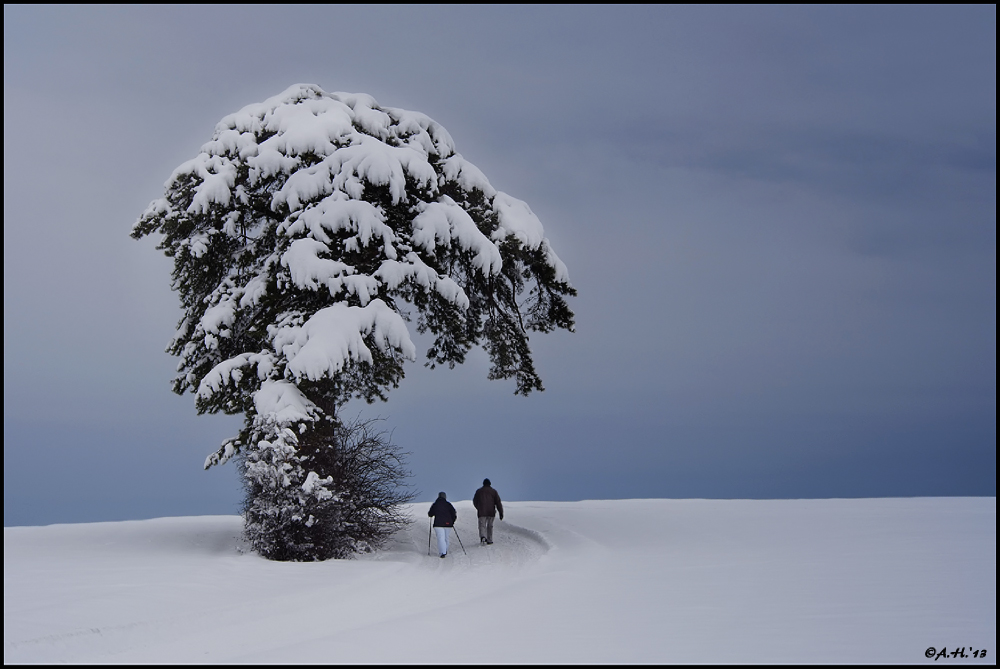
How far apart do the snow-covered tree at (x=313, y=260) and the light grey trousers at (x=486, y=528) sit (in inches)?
165

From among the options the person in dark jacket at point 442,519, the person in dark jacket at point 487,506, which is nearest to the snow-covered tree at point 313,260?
the person in dark jacket at point 442,519

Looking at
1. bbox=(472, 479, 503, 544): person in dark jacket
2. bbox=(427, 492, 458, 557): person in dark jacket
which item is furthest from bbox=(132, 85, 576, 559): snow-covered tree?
bbox=(472, 479, 503, 544): person in dark jacket

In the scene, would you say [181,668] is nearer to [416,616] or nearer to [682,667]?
[416,616]

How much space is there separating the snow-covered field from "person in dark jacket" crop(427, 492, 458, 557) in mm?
472

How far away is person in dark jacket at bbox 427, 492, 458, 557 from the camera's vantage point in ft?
60.0

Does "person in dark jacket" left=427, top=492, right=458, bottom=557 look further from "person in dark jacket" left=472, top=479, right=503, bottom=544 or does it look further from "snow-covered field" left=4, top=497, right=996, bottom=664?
"person in dark jacket" left=472, top=479, right=503, bottom=544

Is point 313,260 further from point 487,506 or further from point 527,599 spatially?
point 527,599

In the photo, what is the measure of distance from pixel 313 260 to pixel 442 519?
21.1 ft

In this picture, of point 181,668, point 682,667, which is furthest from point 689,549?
point 181,668

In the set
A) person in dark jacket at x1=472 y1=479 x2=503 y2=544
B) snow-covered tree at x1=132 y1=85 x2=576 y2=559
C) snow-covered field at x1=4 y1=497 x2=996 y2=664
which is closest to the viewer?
snow-covered field at x1=4 y1=497 x2=996 y2=664

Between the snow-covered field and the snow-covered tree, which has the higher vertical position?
the snow-covered tree

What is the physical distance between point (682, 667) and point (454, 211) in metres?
14.0

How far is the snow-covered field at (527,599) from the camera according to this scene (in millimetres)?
8406

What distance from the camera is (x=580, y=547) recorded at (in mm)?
18203
